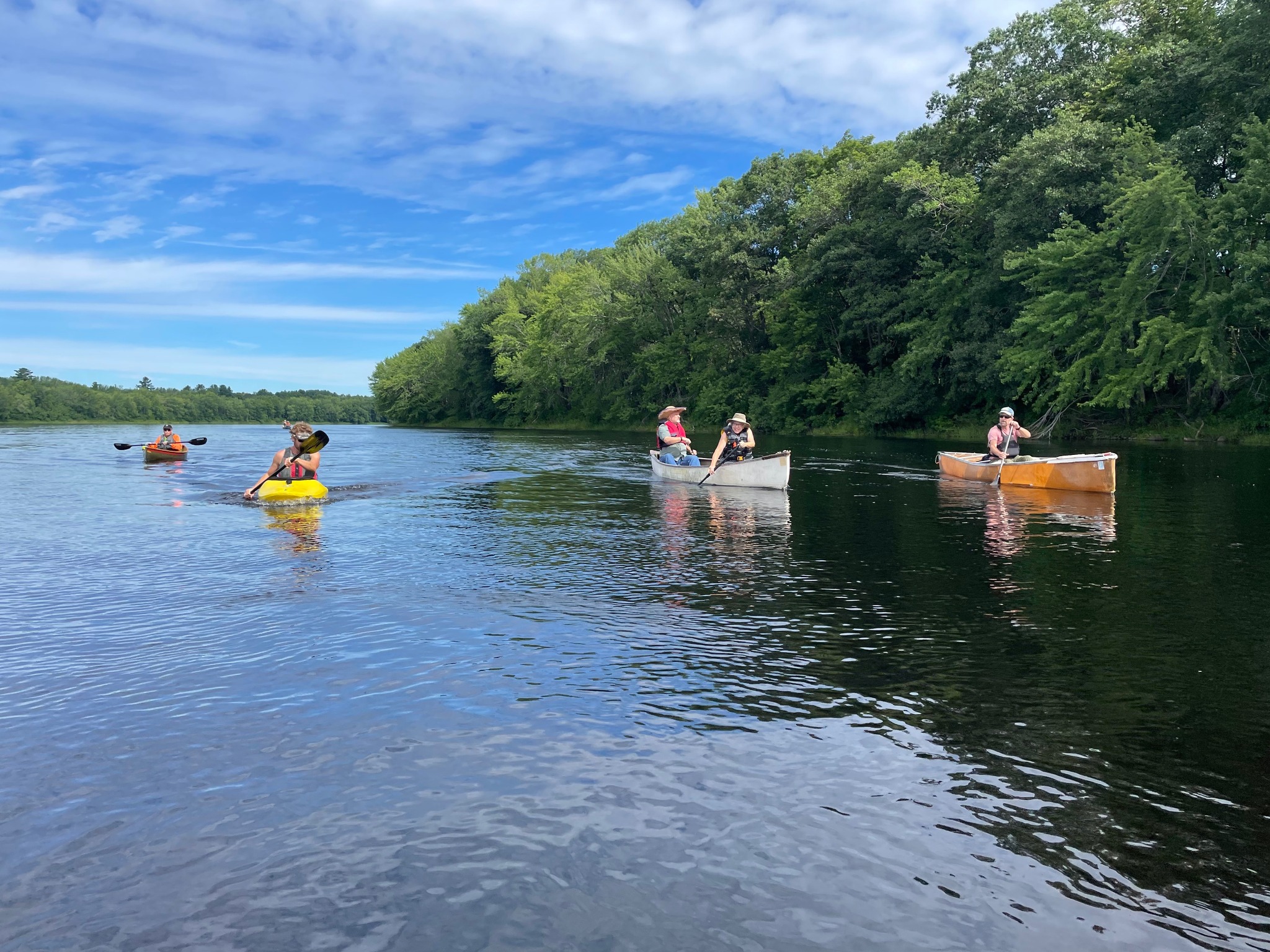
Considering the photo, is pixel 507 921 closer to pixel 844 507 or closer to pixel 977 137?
pixel 844 507

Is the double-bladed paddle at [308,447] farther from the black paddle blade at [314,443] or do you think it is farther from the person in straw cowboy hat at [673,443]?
the person in straw cowboy hat at [673,443]

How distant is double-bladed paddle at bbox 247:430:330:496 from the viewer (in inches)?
835

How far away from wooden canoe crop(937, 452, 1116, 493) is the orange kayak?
1249 inches

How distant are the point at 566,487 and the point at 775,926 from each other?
2170 cm

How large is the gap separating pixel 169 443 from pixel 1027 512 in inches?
1366

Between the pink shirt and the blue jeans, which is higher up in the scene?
the pink shirt

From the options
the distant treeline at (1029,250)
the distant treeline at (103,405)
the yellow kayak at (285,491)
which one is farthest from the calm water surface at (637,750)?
the distant treeline at (103,405)

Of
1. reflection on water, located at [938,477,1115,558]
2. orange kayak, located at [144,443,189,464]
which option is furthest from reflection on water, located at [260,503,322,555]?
orange kayak, located at [144,443,189,464]

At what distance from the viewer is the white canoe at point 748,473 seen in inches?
905

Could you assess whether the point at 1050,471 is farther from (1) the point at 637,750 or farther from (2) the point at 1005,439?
(1) the point at 637,750

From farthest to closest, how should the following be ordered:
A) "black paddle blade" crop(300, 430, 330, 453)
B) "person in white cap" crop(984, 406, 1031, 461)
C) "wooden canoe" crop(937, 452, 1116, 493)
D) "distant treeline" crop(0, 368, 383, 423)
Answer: "distant treeline" crop(0, 368, 383, 423) → "person in white cap" crop(984, 406, 1031, 461) → "wooden canoe" crop(937, 452, 1116, 493) → "black paddle blade" crop(300, 430, 330, 453)

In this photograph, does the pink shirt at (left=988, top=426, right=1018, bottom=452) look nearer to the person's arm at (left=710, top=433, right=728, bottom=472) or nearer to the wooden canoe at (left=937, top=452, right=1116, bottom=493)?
the wooden canoe at (left=937, top=452, right=1116, bottom=493)

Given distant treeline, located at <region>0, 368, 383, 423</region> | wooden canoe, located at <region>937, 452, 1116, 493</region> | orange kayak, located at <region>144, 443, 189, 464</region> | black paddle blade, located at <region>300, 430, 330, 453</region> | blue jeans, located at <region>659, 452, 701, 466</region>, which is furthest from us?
distant treeline, located at <region>0, 368, 383, 423</region>

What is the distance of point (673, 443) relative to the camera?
26656 millimetres
